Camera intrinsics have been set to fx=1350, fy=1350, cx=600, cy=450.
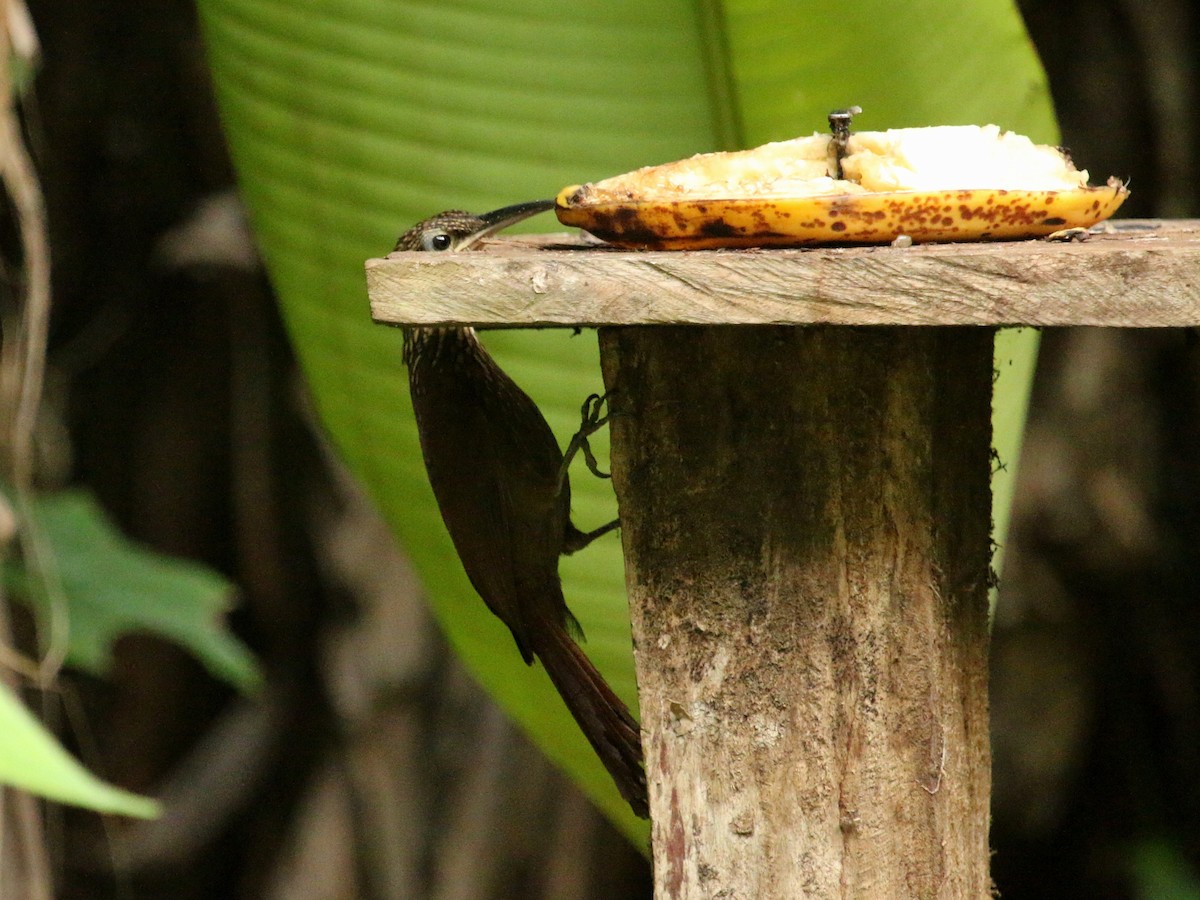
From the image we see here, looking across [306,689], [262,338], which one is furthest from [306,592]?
[262,338]

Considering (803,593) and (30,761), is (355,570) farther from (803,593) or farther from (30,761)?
(30,761)

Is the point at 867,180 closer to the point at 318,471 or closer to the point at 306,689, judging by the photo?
the point at 318,471

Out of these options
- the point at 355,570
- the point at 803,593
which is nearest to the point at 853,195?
the point at 803,593

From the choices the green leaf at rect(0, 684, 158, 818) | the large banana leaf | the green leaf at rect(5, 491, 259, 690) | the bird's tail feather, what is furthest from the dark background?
the green leaf at rect(0, 684, 158, 818)

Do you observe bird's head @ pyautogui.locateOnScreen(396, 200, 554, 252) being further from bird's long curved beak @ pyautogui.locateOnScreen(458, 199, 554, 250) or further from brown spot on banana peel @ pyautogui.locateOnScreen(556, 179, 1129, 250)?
brown spot on banana peel @ pyautogui.locateOnScreen(556, 179, 1129, 250)

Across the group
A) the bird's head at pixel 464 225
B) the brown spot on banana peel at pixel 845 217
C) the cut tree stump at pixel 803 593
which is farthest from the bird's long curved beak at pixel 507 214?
the brown spot on banana peel at pixel 845 217

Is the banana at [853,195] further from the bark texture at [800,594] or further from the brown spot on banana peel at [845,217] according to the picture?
the bark texture at [800,594]

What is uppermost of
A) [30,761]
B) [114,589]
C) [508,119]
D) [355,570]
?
[508,119]
